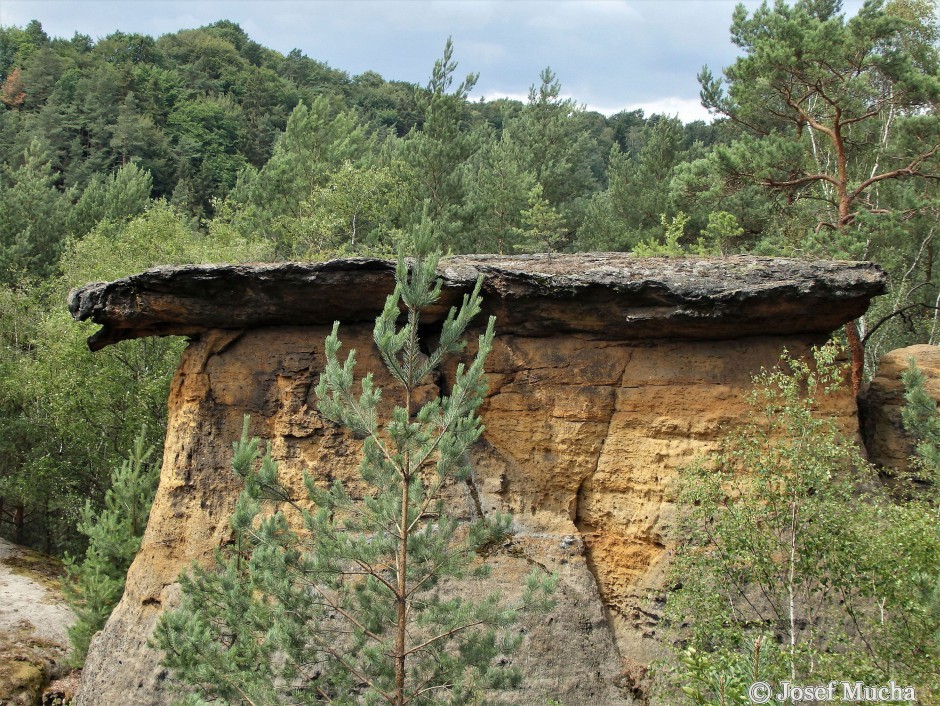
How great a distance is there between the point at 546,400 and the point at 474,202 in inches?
754

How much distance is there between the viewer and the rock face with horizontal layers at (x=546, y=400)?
895cm

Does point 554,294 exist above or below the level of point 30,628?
above

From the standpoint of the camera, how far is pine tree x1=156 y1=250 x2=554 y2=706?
22.6 ft

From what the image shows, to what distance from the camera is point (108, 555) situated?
1303 cm

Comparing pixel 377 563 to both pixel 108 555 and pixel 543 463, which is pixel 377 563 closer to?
pixel 543 463

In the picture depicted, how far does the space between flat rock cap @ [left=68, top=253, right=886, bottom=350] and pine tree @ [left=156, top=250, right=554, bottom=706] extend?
7.17 feet

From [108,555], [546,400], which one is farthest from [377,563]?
[108,555]

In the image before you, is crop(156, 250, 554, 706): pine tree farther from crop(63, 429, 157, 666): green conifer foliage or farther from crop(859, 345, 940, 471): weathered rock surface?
crop(63, 429, 157, 666): green conifer foliage

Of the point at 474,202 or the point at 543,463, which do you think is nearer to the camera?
the point at 543,463

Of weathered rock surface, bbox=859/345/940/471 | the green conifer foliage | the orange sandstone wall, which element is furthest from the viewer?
the green conifer foliage

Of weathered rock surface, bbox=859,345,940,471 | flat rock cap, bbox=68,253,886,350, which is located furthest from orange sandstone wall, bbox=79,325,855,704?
weathered rock surface, bbox=859,345,940,471

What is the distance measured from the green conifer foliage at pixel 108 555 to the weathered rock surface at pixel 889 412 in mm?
10831

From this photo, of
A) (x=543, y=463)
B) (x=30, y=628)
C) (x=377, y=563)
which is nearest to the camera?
(x=377, y=563)

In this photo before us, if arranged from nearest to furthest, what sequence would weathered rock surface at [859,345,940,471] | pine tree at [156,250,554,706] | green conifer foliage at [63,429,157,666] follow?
pine tree at [156,250,554,706], weathered rock surface at [859,345,940,471], green conifer foliage at [63,429,157,666]
